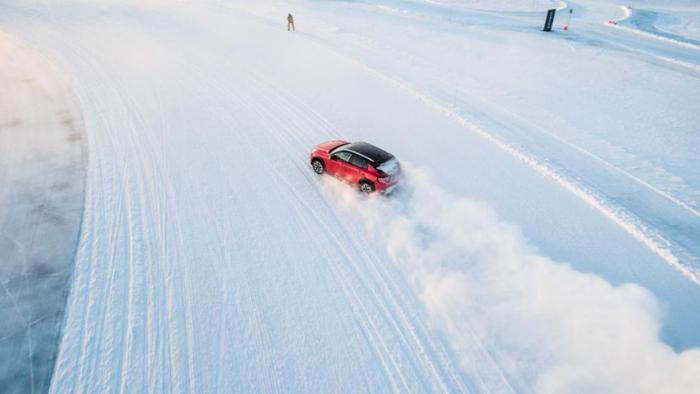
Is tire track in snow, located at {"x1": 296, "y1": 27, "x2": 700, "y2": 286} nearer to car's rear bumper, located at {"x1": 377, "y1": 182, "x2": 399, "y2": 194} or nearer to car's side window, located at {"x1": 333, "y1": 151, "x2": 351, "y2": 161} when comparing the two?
car's rear bumper, located at {"x1": 377, "y1": 182, "x2": 399, "y2": 194}

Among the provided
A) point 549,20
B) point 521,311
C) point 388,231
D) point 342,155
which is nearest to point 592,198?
point 521,311

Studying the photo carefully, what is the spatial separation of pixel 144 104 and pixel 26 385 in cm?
1415

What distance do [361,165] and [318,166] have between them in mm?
1887

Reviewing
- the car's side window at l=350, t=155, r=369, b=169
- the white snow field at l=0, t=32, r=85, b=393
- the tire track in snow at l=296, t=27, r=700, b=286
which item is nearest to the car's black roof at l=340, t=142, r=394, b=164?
the car's side window at l=350, t=155, r=369, b=169

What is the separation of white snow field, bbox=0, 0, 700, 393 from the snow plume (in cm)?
5

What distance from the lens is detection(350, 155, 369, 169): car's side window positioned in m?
12.5

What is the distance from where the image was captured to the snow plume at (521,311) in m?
7.83

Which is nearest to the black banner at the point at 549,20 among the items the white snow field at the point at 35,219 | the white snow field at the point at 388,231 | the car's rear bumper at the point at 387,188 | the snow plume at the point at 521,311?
the white snow field at the point at 388,231

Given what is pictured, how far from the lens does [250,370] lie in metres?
8.06

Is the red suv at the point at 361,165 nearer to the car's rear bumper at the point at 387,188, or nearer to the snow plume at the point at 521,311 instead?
the car's rear bumper at the point at 387,188

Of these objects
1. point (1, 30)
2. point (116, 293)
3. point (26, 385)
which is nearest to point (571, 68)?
point (116, 293)

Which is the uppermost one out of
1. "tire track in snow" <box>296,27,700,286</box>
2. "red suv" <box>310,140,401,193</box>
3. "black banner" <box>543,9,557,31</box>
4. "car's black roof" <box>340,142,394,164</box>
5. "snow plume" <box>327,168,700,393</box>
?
"black banner" <box>543,9,557,31</box>

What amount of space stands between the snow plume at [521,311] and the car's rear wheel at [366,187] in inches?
27.0

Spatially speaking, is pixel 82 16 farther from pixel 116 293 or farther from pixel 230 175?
pixel 116 293
